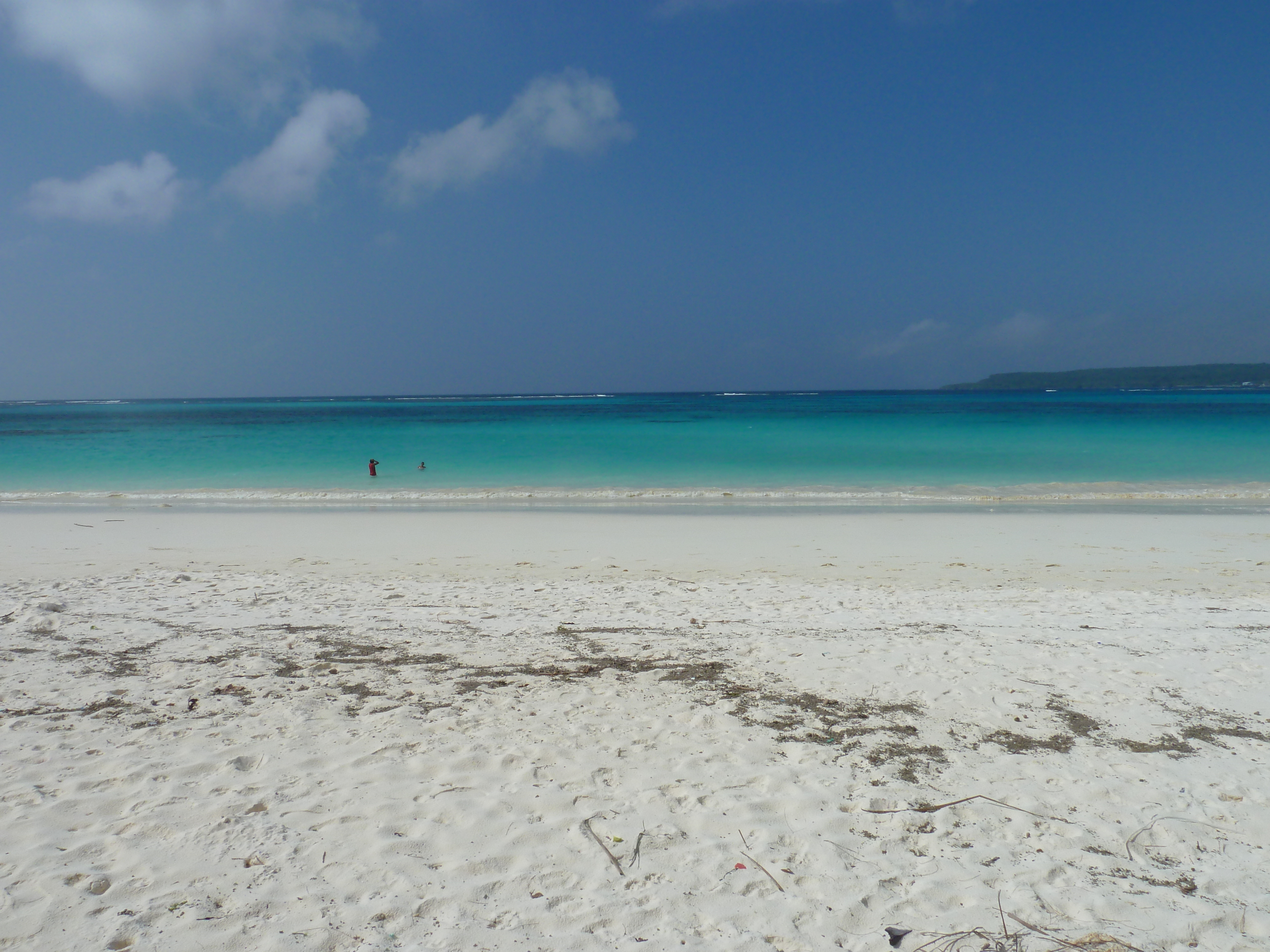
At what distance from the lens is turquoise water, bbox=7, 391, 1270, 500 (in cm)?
1920

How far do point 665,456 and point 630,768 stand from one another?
1012 inches

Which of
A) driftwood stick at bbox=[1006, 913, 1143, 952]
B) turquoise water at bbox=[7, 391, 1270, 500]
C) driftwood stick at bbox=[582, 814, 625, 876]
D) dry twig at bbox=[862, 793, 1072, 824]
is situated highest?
turquoise water at bbox=[7, 391, 1270, 500]

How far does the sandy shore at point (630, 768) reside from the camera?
9.36ft

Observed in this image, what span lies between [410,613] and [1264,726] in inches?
267

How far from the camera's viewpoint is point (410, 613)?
7.23 meters

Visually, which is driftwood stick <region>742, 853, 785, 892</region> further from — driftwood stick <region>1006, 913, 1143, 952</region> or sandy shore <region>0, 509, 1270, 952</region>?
driftwood stick <region>1006, 913, 1143, 952</region>

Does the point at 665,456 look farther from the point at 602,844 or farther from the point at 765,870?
the point at 765,870

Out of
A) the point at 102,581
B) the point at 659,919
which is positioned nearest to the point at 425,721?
the point at 659,919

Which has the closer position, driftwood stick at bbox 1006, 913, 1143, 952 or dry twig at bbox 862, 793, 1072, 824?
driftwood stick at bbox 1006, 913, 1143, 952

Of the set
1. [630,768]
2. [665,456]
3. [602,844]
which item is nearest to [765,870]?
[602,844]

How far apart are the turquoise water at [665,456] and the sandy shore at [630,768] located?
36.4ft

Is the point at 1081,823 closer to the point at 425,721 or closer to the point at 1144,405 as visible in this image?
the point at 425,721

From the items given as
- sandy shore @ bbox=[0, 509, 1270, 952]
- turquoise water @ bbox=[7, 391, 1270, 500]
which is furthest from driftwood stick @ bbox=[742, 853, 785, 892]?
turquoise water @ bbox=[7, 391, 1270, 500]

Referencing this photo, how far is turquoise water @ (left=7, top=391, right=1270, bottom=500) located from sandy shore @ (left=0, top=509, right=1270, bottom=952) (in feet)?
36.4
